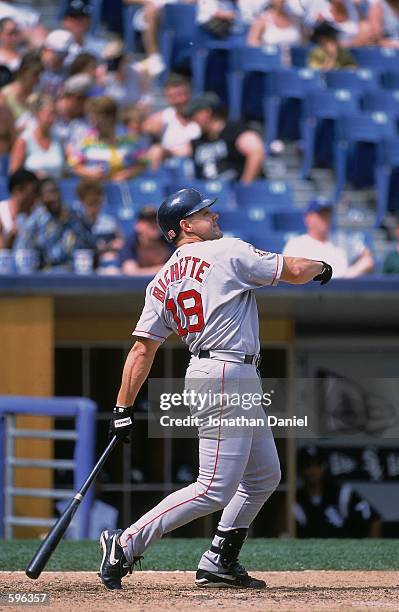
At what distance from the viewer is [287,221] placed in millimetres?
9898

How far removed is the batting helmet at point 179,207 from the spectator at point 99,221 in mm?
4305

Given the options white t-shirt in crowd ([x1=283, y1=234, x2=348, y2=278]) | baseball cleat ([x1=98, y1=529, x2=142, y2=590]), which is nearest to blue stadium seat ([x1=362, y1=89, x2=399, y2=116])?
white t-shirt in crowd ([x1=283, y1=234, x2=348, y2=278])

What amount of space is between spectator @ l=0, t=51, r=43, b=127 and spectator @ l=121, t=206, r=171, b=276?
7.82 ft

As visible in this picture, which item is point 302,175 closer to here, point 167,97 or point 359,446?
point 167,97

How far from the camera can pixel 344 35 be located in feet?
39.8

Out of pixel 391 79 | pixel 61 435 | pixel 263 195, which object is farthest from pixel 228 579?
pixel 391 79

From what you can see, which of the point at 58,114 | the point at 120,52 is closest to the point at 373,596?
the point at 58,114

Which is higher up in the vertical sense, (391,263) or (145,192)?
(145,192)

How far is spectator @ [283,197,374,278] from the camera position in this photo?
8812mm

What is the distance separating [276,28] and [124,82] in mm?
1651

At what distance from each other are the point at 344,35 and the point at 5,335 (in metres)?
5.32

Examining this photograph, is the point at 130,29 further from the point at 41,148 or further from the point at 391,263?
the point at 391,263

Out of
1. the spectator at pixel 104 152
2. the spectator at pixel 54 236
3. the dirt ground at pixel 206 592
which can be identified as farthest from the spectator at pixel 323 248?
the dirt ground at pixel 206 592

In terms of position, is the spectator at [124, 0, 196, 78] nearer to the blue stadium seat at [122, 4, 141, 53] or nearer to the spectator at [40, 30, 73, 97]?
the blue stadium seat at [122, 4, 141, 53]
